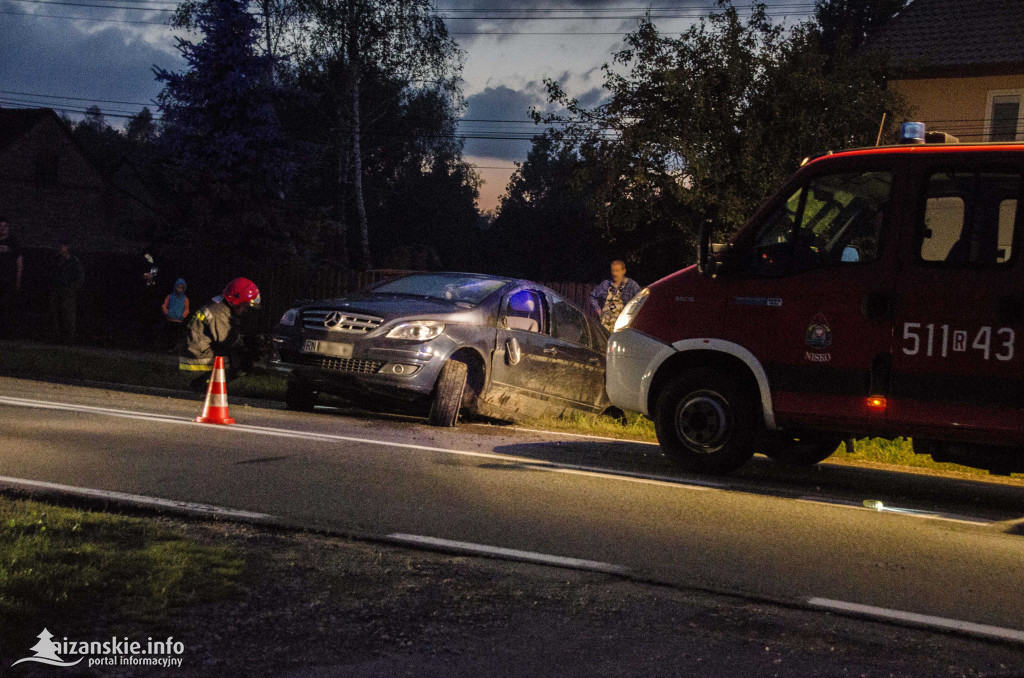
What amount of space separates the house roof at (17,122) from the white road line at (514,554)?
4687 centimetres

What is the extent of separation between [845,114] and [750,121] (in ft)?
5.60

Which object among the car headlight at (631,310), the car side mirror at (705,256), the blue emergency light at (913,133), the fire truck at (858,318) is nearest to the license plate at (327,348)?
the car headlight at (631,310)

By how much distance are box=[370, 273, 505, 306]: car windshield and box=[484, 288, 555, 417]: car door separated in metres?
0.26

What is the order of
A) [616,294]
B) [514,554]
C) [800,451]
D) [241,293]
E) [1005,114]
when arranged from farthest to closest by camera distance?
[1005,114], [616,294], [241,293], [800,451], [514,554]

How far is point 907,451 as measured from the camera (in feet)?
37.2

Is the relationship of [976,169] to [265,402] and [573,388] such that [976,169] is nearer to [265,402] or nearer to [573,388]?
[573,388]

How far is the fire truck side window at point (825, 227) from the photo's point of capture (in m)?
7.93

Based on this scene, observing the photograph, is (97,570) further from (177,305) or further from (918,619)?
(177,305)

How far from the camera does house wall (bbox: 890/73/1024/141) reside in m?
28.3

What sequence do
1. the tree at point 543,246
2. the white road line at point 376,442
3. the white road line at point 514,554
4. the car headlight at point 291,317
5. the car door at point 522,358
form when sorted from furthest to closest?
the tree at point 543,246 < the car door at point 522,358 < the car headlight at point 291,317 < the white road line at point 376,442 < the white road line at point 514,554

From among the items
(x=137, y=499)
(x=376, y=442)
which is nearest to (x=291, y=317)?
(x=376, y=442)

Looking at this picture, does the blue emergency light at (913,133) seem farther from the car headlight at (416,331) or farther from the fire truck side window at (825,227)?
the car headlight at (416,331)

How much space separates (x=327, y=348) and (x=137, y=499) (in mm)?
4169

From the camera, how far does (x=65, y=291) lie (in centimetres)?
2175
